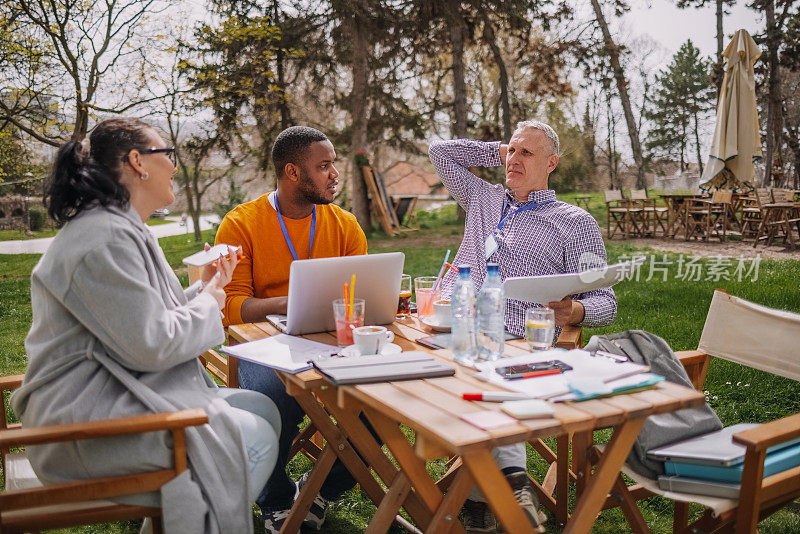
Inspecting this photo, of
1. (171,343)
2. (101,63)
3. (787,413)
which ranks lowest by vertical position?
(787,413)

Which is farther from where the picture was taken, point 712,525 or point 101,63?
point 101,63

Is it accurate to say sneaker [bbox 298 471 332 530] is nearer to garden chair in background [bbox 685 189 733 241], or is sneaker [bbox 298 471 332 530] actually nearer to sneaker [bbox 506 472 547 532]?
sneaker [bbox 506 472 547 532]

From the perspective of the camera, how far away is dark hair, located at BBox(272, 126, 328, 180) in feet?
10.7

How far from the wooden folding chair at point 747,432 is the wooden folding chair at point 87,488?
153 centimetres

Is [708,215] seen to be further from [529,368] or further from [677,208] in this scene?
[529,368]

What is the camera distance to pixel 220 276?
2.35 metres

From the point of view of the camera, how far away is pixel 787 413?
4047 millimetres

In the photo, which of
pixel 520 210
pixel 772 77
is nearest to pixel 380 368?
pixel 520 210

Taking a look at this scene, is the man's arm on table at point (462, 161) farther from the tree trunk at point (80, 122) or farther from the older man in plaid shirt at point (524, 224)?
the tree trunk at point (80, 122)

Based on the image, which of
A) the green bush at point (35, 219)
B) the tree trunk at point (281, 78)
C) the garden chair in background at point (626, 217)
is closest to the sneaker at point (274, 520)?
the tree trunk at point (281, 78)

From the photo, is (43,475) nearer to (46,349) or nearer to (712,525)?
(46,349)

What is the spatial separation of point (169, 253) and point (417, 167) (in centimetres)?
1478

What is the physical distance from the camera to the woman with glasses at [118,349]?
1842 mm

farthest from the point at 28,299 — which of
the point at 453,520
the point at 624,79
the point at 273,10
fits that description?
the point at 624,79
